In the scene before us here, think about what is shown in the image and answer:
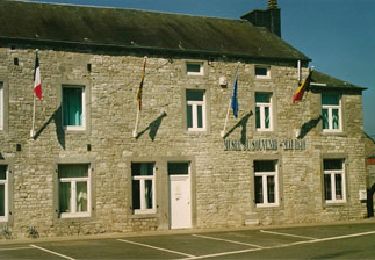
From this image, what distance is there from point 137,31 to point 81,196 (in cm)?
642

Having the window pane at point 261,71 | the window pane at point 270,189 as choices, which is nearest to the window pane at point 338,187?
the window pane at point 270,189

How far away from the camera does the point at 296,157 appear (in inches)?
949

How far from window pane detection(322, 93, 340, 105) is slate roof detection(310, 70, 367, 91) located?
0.33 m

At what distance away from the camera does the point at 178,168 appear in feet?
73.2

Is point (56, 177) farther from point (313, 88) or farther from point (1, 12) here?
point (313, 88)

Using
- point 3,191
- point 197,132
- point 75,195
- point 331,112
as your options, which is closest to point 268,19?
point 331,112

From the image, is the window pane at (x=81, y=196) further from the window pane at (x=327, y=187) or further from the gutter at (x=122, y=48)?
the window pane at (x=327, y=187)

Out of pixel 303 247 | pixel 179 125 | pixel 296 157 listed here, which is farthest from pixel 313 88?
pixel 303 247

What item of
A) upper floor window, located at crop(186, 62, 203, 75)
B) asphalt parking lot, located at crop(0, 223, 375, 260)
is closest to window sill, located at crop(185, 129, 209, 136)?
upper floor window, located at crop(186, 62, 203, 75)

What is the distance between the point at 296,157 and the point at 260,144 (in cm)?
168

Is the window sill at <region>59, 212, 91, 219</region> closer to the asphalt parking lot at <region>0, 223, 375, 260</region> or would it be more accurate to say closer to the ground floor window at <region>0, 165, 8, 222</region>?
the asphalt parking lot at <region>0, 223, 375, 260</region>

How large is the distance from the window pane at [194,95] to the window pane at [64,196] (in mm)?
5381

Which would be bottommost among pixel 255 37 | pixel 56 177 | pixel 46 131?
pixel 56 177

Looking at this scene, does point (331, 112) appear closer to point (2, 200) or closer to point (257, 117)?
point (257, 117)
